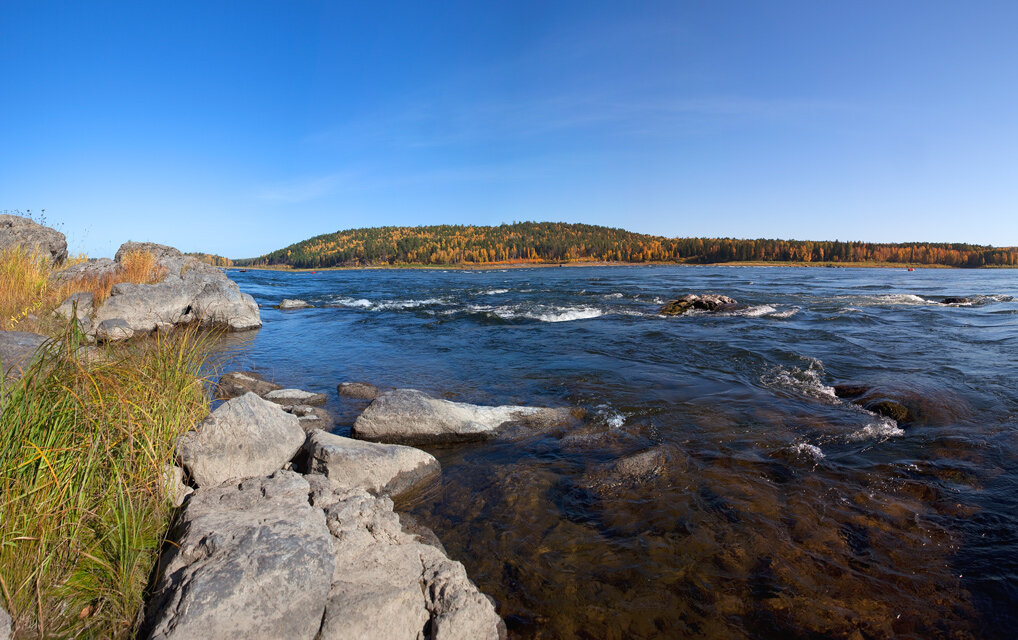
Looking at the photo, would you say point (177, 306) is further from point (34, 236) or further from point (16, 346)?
point (16, 346)

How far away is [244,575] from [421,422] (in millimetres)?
3638

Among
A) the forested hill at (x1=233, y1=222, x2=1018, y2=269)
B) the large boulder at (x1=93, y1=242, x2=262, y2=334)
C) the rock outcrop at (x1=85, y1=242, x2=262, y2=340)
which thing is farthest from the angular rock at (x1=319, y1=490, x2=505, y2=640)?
the forested hill at (x1=233, y1=222, x2=1018, y2=269)

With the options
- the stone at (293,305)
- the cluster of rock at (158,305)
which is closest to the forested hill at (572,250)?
the stone at (293,305)

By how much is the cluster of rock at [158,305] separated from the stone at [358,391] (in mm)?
6140

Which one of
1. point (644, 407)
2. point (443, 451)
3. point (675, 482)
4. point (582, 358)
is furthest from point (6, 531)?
point (582, 358)

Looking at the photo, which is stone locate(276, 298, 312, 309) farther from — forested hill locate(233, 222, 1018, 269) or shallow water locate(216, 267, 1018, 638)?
forested hill locate(233, 222, 1018, 269)

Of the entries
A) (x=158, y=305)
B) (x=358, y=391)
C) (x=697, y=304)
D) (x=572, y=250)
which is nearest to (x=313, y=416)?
(x=358, y=391)

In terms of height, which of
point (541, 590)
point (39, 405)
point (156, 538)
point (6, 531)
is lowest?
point (541, 590)

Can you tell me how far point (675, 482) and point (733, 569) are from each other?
1.40 meters

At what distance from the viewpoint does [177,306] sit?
14922 mm

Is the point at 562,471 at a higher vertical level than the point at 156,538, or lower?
lower

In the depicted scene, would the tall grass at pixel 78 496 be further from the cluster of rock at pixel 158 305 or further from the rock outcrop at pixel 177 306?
the rock outcrop at pixel 177 306

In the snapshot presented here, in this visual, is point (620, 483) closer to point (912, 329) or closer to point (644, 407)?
point (644, 407)

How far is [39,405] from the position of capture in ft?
9.99
